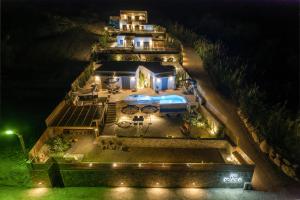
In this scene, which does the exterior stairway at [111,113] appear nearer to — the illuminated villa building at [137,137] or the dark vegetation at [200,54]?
the illuminated villa building at [137,137]

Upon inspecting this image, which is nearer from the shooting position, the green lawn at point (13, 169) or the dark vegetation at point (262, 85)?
the green lawn at point (13, 169)

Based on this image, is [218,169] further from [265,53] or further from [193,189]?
[265,53]

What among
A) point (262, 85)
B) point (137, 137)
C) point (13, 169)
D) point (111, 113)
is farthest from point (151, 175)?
point (262, 85)

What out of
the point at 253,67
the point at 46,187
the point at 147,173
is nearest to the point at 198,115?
the point at 147,173

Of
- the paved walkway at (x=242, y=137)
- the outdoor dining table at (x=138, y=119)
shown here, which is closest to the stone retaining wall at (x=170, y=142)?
the outdoor dining table at (x=138, y=119)

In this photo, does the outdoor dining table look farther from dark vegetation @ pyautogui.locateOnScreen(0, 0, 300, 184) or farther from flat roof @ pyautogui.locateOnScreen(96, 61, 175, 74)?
dark vegetation @ pyautogui.locateOnScreen(0, 0, 300, 184)

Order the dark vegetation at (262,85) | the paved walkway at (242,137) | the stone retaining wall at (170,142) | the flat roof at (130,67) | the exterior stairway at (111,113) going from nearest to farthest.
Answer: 1. the paved walkway at (242,137)
2. the stone retaining wall at (170,142)
3. the dark vegetation at (262,85)
4. the exterior stairway at (111,113)
5. the flat roof at (130,67)
